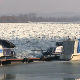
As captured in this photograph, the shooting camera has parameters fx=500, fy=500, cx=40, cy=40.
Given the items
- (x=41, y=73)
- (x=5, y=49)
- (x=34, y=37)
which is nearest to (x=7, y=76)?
(x=41, y=73)

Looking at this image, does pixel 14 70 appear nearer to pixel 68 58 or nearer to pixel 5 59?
pixel 5 59

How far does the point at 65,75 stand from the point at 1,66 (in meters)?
6.70

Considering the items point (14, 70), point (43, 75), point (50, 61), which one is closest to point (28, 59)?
point (50, 61)

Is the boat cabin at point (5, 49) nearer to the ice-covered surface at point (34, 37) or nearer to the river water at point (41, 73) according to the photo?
the river water at point (41, 73)

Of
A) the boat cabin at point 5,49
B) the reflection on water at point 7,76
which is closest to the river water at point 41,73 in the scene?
the reflection on water at point 7,76

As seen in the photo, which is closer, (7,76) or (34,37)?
(7,76)

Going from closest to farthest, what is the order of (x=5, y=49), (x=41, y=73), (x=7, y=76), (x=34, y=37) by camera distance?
(x=7, y=76) < (x=41, y=73) < (x=5, y=49) < (x=34, y=37)

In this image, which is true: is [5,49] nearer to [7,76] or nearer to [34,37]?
[7,76]

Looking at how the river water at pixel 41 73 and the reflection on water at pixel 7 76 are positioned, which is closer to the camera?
the reflection on water at pixel 7 76

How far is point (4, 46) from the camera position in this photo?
3322 cm

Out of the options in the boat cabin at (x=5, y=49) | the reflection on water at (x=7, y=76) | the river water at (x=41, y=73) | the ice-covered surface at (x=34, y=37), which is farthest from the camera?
the ice-covered surface at (x=34, y=37)

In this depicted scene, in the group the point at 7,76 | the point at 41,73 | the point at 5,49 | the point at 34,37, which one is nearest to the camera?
the point at 7,76

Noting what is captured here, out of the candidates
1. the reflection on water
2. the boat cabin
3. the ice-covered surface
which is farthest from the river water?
the ice-covered surface

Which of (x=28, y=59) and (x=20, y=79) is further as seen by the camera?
(x=28, y=59)
